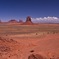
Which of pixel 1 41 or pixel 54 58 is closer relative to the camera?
pixel 54 58

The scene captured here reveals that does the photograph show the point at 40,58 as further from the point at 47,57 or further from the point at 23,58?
the point at 23,58

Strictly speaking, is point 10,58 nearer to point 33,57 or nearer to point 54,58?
point 33,57

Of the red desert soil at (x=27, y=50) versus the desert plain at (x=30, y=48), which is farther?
the red desert soil at (x=27, y=50)

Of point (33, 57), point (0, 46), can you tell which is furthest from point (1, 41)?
point (33, 57)

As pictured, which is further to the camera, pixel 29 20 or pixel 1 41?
pixel 29 20

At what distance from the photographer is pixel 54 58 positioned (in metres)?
9.30

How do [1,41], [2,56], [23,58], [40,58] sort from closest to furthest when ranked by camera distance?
[40,58] → [23,58] → [2,56] → [1,41]

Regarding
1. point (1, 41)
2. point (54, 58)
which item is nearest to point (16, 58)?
point (54, 58)

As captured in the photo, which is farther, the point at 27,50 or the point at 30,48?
the point at 30,48

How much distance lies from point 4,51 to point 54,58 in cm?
633

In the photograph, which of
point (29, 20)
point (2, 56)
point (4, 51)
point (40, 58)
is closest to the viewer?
point (40, 58)

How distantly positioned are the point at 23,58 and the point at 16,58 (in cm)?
71

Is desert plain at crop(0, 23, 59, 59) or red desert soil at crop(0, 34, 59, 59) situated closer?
desert plain at crop(0, 23, 59, 59)

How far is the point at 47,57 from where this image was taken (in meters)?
9.73
